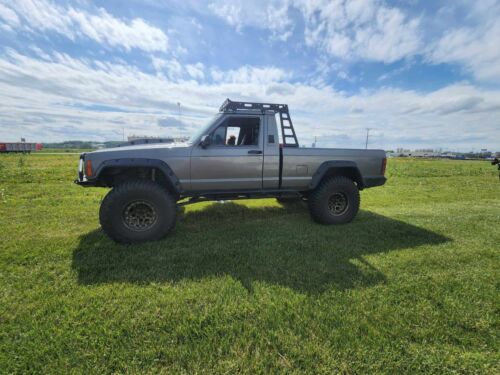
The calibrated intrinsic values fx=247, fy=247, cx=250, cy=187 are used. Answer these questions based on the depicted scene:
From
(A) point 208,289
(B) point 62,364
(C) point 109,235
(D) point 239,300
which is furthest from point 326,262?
(C) point 109,235

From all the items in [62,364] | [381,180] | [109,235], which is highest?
[381,180]

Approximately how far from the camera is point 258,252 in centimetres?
354

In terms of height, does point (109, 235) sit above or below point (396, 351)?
above

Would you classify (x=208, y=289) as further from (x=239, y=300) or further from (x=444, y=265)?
(x=444, y=265)

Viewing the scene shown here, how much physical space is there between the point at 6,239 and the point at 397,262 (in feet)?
18.7

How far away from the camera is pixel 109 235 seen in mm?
3750

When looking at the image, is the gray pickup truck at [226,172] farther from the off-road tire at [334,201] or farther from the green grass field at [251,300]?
the green grass field at [251,300]

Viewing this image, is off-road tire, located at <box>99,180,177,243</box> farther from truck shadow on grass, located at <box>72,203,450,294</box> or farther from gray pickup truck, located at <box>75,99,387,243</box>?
truck shadow on grass, located at <box>72,203,450,294</box>

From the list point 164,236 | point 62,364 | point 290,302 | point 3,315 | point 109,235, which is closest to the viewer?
point 62,364

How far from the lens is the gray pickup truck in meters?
3.85

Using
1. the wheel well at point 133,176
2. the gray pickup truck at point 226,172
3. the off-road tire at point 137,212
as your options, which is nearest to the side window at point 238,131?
the gray pickup truck at point 226,172

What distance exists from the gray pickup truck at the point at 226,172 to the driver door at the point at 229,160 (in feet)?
0.05

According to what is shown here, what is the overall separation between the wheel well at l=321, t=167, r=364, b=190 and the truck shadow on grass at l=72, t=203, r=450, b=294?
2.70 feet

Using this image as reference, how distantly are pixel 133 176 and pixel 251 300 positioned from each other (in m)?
3.06
